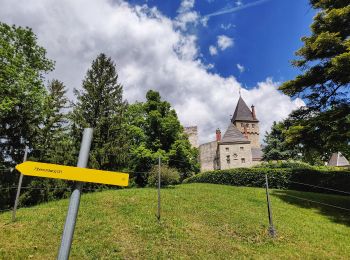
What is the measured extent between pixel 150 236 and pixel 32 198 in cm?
1329

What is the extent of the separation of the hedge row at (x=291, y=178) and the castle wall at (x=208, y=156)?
2933cm

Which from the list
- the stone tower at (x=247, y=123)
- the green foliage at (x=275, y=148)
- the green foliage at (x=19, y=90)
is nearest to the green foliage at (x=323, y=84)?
the green foliage at (x=19, y=90)

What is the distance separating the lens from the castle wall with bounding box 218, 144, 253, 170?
51.2m

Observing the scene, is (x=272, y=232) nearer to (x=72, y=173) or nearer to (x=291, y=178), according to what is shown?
(x=72, y=173)

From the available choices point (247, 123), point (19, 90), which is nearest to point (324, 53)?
point (19, 90)

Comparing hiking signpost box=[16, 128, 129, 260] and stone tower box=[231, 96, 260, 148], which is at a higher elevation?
stone tower box=[231, 96, 260, 148]

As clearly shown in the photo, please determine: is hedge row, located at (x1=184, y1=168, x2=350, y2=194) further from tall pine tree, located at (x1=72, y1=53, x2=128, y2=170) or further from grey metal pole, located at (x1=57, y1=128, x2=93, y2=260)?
grey metal pole, located at (x1=57, y1=128, x2=93, y2=260)

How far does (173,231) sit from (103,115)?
15.5 m

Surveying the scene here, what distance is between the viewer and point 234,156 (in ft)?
169

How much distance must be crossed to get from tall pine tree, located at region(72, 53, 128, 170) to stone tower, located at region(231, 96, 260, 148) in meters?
49.4

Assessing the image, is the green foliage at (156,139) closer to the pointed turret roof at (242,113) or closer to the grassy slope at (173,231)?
the grassy slope at (173,231)

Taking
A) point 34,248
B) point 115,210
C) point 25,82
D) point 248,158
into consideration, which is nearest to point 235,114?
point 248,158

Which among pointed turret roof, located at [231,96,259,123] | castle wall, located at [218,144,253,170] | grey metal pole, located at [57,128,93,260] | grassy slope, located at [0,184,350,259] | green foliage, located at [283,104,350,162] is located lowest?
grassy slope, located at [0,184,350,259]

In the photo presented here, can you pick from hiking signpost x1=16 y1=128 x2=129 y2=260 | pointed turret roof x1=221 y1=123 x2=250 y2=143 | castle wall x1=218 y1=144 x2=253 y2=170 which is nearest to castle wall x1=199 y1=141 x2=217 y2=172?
pointed turret roof x1=221 y1=123 x2=250 y2=143
